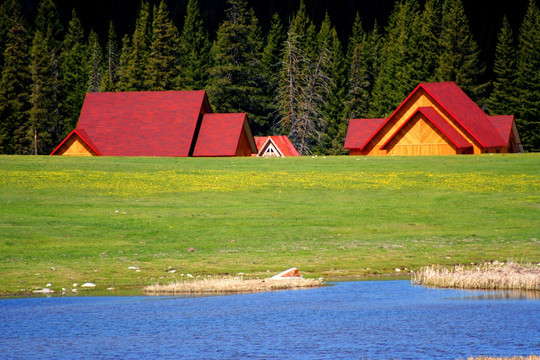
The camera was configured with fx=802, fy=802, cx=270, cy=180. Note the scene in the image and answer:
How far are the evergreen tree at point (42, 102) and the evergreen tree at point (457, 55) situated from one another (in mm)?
53018

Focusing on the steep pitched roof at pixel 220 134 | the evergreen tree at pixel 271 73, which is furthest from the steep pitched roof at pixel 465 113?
the evergreen tree at pixel 271 73

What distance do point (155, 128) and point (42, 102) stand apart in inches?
1692

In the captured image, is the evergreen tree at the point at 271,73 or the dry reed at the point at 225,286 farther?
the evergreen tree at the point at 271,73

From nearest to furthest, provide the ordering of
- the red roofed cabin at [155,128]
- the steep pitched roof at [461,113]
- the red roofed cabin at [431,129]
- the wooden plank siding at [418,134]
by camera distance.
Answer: the red roofed cabin at [431,129], the wooden plank siding at [418,134], the steep pitched roof at [461,113], the red roofed cabin at [155,128]

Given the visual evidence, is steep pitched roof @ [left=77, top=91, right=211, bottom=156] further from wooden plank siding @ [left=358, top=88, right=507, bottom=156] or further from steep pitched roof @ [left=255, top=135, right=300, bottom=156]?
wooden plank siding @ [left=358, top=88, right=507, bottom=156]

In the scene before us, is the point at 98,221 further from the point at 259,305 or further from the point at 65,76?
the point at 65,76

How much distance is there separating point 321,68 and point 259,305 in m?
98.7

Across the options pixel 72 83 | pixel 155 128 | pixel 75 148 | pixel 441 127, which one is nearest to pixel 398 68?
pixel 155 128

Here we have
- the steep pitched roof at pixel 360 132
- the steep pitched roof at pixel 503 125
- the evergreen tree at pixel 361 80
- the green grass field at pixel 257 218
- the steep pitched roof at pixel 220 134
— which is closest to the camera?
the green grass field at pixel 257 218

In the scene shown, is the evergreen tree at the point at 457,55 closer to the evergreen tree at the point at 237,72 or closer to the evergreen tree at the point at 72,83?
the evergreen tree at the point at 237,72

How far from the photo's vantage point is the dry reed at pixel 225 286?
25469mm

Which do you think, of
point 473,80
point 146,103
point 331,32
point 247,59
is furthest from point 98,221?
point 331,32

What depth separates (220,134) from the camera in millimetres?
71188

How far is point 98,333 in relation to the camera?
2002 cm
